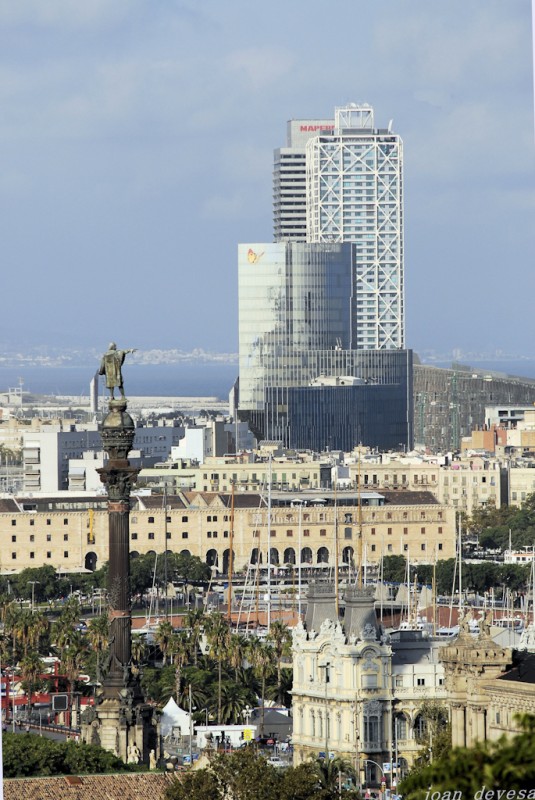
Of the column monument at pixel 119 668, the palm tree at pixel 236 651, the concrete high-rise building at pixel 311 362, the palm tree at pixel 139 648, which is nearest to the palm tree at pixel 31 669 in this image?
the palm tree at pixel 139 648

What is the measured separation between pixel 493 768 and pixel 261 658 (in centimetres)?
4740

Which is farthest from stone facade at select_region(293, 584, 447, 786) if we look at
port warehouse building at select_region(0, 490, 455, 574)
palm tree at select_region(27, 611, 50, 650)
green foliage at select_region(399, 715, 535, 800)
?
port warehouse building at select_region(0, 490, 455, 574)

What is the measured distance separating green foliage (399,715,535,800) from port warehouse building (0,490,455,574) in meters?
98.0

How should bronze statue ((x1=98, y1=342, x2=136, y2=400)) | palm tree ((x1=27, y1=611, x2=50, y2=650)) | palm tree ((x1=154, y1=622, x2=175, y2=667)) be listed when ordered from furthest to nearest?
1. palm tree ((x1=27, y1=611, x2=50, y2=650))
2. palm tree ((x1=154, y1=622, x2=175, y2=667))
3. bronze statue ((x1=98, y1=342, x2=136, y2=400))

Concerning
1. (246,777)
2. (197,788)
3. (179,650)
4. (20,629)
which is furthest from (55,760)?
(20,629)

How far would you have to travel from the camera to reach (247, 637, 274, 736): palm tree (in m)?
64.9

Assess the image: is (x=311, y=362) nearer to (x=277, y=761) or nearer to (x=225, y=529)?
(x=225, y=529)

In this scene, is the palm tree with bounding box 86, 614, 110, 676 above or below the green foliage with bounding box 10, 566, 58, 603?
below

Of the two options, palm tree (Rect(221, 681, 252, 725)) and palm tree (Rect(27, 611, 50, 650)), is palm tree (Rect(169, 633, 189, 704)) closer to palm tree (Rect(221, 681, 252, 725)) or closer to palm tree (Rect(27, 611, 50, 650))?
palm tree (Rect(221, 681, 252, 725))

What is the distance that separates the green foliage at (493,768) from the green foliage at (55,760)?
23399 millimetres

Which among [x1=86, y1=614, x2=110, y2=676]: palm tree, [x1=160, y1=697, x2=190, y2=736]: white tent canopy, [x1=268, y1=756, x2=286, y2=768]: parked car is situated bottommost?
[x1=268, y1=756, x2=286, y2=768]: parked car

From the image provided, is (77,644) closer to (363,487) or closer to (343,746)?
(343,746)

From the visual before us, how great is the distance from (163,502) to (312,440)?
5437cm

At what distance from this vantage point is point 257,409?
181250mm
